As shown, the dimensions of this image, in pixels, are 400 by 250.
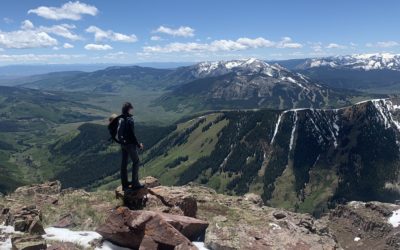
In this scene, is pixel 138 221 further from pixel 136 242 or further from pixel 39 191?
pixel 39 191

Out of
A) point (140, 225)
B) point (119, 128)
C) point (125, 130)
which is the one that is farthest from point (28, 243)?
point (125, 130)

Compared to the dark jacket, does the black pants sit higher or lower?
lower

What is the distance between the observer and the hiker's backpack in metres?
33.7

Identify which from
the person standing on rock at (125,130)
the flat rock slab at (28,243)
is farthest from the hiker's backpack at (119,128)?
the flat rock slab at (28,243)

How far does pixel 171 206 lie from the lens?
3881 centimetres

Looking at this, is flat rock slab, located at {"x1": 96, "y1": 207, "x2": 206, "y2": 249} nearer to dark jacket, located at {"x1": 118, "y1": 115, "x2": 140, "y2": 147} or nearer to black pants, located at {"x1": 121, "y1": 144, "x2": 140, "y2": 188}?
black pants, located at {"x1": 121, "y1": 144, "x2": 140, "y2": 188}

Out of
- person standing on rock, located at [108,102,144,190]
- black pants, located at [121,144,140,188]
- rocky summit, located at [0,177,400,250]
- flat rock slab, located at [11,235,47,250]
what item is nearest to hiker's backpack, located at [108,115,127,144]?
person standing on rock, located at [108,102,144,190]

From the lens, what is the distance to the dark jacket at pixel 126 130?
3366 cm

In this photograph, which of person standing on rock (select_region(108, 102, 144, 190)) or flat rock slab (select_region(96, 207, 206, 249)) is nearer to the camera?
flat rock slab (select_region(96, 207, 206, 249))

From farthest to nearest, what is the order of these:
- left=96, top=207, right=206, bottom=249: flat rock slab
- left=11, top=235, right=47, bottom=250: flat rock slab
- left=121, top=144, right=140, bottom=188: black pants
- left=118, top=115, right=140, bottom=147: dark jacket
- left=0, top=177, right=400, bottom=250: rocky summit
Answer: left=121, top=144, right=140, bottom=188: black pants → left=118, top=115, right=140, bottom=147: dark jacket → left=0, top=177, right=400, bottom=250: rocky summit → left=96, top=207, right=206, bottom=249: flat rock slab → left=11, top=235, right=47, bottom=250: flat rock slab

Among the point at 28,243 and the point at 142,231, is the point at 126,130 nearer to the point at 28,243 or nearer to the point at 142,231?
the point at 142,231

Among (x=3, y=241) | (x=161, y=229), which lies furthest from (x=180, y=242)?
(x=3, y=241)

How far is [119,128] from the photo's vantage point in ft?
111

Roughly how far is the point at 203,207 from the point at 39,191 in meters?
23.5
